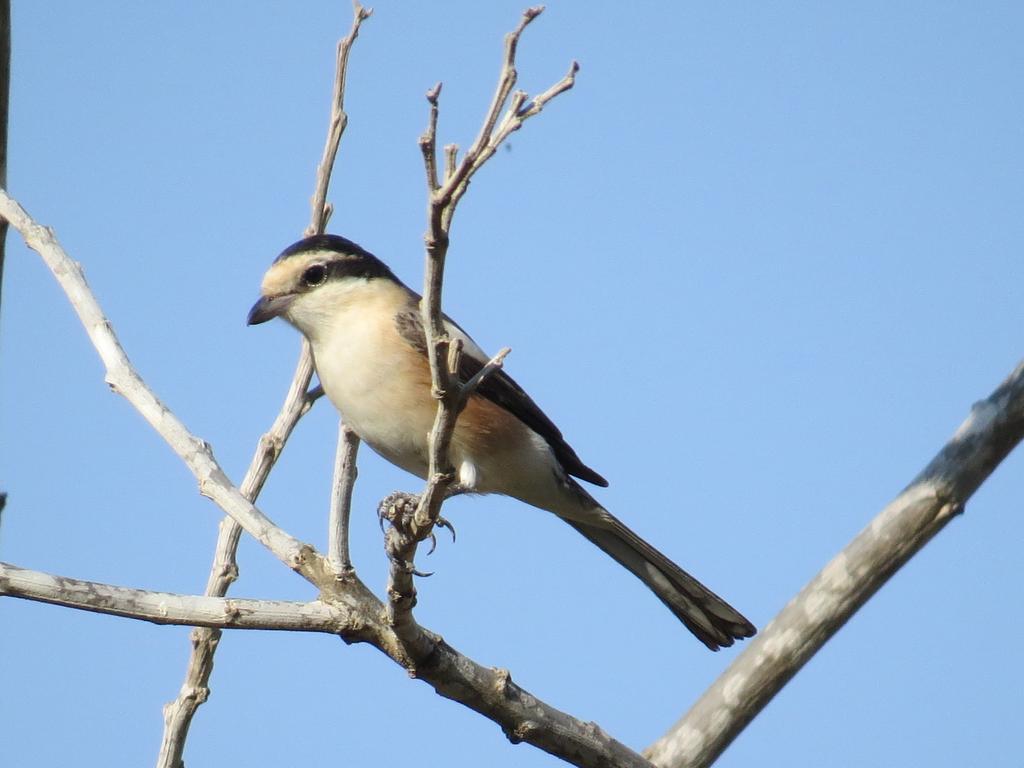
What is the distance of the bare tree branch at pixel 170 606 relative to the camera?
3.37 m

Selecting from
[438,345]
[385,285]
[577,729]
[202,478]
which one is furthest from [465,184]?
[385,285]

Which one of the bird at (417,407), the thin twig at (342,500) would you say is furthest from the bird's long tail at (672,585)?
the thin twig at (342,500)

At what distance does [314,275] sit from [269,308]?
280 millimetres

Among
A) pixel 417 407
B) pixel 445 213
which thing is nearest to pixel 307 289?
pixel 417 407

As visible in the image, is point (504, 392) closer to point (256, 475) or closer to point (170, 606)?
point (256, 475)

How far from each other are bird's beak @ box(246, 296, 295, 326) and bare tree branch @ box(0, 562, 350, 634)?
7.49 ft

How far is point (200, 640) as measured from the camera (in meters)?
4.29

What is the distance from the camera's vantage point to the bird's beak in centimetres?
580

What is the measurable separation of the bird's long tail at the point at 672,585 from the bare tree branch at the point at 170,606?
2.74 meters

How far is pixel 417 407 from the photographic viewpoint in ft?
18.2

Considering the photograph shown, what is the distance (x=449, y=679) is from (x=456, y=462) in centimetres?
182

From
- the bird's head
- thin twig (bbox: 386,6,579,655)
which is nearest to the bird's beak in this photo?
the bird's head

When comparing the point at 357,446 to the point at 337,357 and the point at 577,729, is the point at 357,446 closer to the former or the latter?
the point at 337,357

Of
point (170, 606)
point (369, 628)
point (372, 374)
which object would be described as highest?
point (372, 374)
